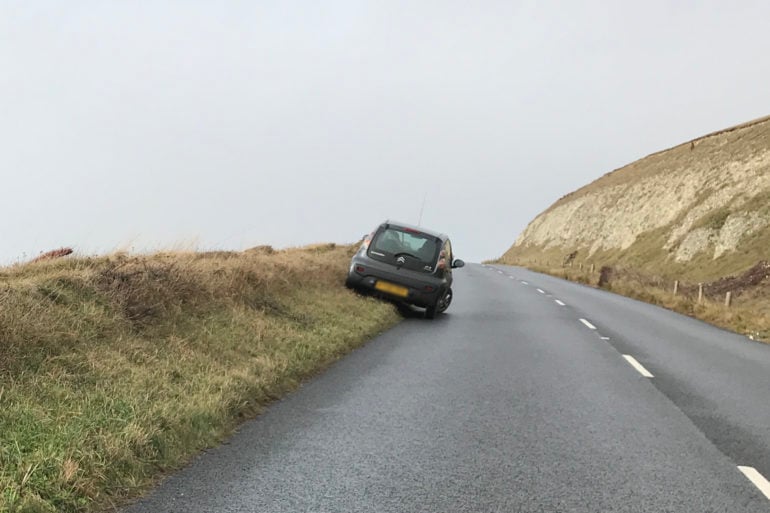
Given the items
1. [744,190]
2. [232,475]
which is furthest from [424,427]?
[744,190]

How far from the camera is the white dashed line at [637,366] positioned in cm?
875

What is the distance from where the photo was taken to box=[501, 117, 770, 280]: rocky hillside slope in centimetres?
4381

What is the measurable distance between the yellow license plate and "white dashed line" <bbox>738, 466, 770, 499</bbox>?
881cm

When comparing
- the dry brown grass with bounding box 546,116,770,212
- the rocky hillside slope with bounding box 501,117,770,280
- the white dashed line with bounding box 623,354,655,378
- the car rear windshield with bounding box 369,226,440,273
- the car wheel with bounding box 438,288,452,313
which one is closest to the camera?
the white dashed line with bounding box 623,354,655,378

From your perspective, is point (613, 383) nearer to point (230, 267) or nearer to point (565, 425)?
point (565, 425)

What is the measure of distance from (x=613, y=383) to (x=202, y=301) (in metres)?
5.60

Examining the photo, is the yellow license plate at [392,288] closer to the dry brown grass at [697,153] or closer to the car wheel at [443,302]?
the car wheel at [443,302]

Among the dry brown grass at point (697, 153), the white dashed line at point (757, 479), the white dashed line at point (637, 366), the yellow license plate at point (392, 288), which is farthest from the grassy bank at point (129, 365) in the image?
the dry brown grass at point (697, 153)

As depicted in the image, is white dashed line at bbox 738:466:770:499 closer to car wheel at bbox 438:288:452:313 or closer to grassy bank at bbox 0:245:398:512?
grassy bank at bbox 0:245:398:512

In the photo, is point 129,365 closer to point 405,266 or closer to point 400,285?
point 400,285

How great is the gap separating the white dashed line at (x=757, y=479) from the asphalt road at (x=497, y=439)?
0.07 ft

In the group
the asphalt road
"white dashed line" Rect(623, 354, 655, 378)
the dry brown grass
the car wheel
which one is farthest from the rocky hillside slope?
the asphalt road

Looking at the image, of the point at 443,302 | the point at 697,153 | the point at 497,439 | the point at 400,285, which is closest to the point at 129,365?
the point at 497,439

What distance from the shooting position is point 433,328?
1227 cm
